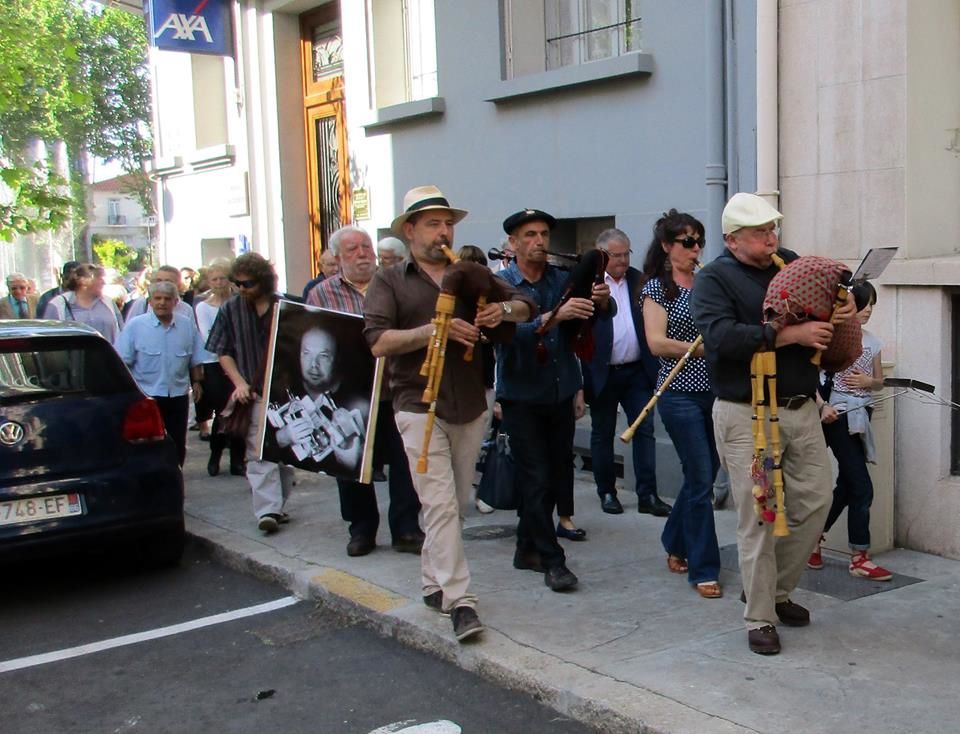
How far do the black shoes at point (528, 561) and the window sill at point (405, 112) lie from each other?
16.6ft

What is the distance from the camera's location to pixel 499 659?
472 cm

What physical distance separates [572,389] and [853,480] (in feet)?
4.77

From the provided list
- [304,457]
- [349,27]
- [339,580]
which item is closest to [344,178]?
[349,27]

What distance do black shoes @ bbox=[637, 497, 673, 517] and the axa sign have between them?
7.84 metres

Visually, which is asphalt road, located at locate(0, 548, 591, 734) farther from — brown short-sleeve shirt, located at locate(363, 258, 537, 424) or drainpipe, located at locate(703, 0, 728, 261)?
drainpipe, located at locate(703, 0, 728, 261)

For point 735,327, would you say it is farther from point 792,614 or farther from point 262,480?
point 262,480

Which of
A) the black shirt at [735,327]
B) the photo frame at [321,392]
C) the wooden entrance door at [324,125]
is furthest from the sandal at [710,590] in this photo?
the wooden entrance door at [324,125]

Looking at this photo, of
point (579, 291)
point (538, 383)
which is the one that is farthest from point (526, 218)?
point (538, 383)

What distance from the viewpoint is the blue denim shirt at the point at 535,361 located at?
5.57 meters

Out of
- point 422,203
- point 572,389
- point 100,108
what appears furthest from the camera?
point 100,108

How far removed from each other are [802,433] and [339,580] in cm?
262

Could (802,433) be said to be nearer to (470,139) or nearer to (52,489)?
(52,489)

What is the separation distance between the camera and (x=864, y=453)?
568cm

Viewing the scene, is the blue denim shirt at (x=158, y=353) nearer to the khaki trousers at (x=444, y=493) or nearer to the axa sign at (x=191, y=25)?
the khaki trousers at (x=444, y=493)
